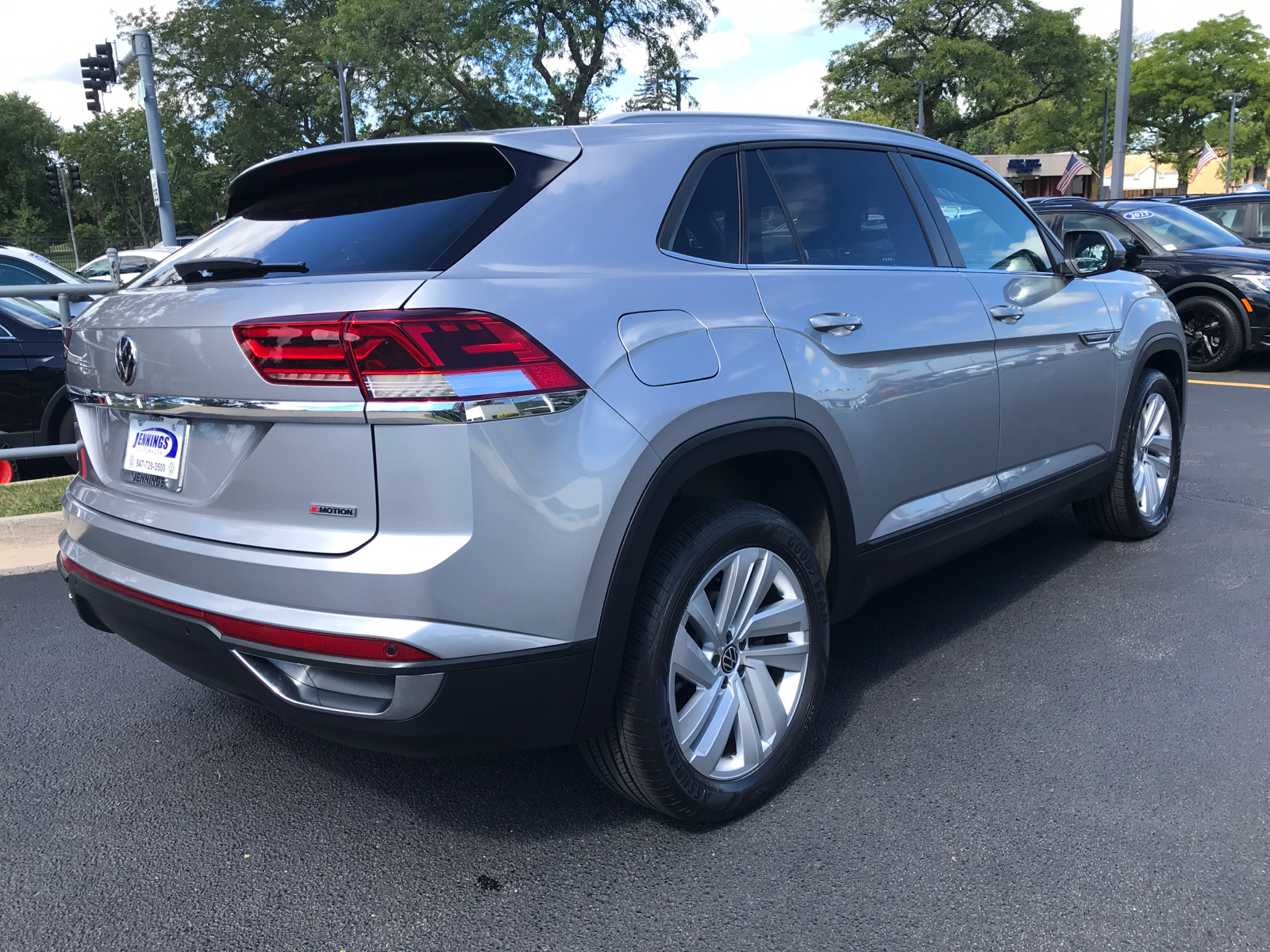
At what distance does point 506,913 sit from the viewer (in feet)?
7.89

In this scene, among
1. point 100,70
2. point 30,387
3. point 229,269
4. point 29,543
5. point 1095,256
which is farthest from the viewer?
point 100,70

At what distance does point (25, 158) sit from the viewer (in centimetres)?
7175

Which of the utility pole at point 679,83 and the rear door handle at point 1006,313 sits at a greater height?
the utility pole at point 679,83

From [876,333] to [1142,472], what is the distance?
8.47ft

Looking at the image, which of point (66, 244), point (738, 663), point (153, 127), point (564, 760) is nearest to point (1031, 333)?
point (738, 663)

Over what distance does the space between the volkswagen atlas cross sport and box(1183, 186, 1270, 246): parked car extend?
12.3 m

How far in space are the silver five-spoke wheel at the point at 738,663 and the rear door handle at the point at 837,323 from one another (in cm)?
64

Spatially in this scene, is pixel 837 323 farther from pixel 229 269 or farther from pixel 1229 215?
pixel 1229 215

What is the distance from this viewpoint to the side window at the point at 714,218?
2750 mm

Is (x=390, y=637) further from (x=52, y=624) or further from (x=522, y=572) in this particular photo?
(x=52, y=624)

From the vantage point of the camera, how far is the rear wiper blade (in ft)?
8.25

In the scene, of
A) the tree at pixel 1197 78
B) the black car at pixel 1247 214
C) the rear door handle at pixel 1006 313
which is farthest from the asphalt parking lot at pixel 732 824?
the tree at pixel 1197 78

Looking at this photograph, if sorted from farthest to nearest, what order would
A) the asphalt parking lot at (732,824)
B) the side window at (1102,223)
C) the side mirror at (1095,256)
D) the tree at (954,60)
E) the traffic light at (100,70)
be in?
Answer: the tree at (954,60) < the traffic light at (100,70) < the side window at (1102,223) < the side mirror at (1095,256) < the asphalt parking lot at (732,824)

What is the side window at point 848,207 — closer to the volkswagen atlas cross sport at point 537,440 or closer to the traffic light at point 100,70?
the volkswagen atlas cross sport at point 537,440
